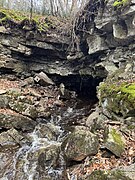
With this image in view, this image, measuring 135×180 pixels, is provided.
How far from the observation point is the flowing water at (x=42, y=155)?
525cm

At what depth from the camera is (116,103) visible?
256 inches

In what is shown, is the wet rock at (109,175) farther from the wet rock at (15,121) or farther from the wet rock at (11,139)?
the wet rock at (15,121)

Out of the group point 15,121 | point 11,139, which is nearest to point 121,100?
point 11,139

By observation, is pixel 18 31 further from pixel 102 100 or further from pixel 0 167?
pixel 0 167

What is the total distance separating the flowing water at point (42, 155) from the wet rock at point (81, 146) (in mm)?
496

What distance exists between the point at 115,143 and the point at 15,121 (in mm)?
4637

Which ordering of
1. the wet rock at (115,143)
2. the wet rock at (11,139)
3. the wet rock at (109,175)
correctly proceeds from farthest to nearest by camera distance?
the wet rock at (11,139), the wet rock at (115,143), the wet rock at (109,175)

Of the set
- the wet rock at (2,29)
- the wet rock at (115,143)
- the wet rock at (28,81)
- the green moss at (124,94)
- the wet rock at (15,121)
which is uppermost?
Answer: the wet rock at (2,29)

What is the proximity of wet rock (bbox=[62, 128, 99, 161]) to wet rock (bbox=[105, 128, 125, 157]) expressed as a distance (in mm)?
341

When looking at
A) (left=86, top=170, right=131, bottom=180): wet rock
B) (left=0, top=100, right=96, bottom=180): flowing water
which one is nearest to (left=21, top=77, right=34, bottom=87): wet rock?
(left=0, top=100, right=96, bottom=180): flowing water

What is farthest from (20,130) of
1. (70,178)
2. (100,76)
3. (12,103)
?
(100,76)

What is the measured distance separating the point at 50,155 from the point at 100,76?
751 cm

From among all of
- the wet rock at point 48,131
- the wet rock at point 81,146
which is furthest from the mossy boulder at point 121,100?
the wet rock at point 48,131

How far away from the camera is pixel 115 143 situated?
468cm
